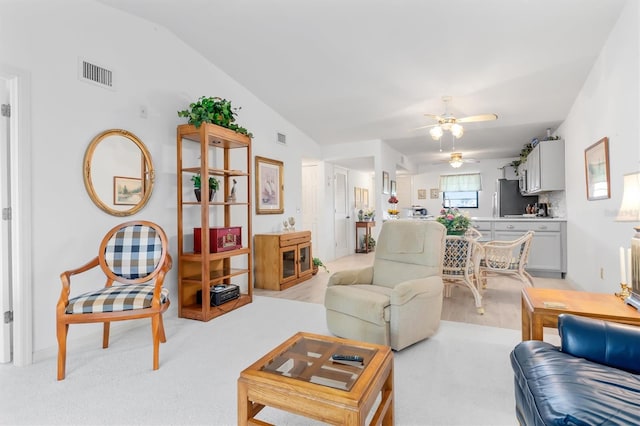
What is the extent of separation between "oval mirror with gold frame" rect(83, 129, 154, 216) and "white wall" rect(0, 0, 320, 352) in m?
0.07

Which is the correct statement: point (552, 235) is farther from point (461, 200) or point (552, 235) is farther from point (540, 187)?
point (461, 200)


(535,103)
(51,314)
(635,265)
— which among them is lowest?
(51,314)

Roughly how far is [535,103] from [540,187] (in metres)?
1.47

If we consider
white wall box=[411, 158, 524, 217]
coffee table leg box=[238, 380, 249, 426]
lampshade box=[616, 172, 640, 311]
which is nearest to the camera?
coffee table leg box=[238, 380, 249, 426]

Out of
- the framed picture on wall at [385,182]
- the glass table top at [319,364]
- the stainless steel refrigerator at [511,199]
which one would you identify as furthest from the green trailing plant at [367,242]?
the glass table top at [319,364]

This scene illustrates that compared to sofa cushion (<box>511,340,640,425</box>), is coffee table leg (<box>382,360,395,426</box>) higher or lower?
lower

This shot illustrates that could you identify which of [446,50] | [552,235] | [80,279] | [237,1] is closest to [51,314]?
[80,279]

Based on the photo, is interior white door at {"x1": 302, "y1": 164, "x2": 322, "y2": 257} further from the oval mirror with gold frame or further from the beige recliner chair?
the oval mirror with gold frame

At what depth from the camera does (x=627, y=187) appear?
1.91m

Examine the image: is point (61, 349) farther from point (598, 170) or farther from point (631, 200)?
point (598, 170)

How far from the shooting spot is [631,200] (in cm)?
188

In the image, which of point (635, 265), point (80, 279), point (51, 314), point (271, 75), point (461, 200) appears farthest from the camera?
point (461, 200)

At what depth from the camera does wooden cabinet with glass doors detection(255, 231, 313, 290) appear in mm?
4543

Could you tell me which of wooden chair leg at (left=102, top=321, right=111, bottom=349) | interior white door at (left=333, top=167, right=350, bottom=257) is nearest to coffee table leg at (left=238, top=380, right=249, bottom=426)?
wooden chair leg at (left=102, top=321, right=111, bottom=349)
